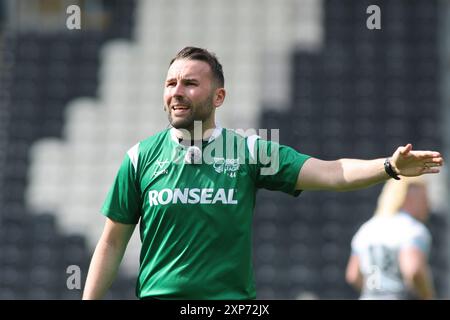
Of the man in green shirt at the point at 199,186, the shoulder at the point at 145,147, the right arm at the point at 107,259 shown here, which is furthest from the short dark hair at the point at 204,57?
the right arm at the point at 107,259

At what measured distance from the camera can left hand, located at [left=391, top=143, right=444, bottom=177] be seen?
285 cm

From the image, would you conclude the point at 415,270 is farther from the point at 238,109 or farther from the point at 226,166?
the point at 238,109

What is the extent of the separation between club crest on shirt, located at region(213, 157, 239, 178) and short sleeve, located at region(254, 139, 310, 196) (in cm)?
9

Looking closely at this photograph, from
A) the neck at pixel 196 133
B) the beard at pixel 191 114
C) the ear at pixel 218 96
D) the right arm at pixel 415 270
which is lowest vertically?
the right arm at pixel 415 270

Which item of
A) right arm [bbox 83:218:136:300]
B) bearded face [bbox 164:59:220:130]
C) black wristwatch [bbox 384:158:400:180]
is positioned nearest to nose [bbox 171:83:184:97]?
bearded face [bbox 164:59:220:130]

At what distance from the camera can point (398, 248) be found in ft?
18.9

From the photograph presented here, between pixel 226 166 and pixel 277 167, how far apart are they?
0.18 m

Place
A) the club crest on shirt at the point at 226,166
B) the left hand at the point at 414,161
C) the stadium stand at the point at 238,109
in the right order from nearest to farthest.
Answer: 1. the left hand at the point at 414,161
2. the club crest on shirt at the point at 226,166
3. the stadium stand at the point at 238,109

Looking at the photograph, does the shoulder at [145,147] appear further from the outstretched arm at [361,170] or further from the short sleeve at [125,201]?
the outstretched arm at [361,170]

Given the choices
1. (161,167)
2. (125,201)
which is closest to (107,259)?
(125,201)

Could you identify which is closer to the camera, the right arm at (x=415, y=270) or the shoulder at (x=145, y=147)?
the shoulder at (x=145, y=147)

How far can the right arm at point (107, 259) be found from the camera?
3.09 metres

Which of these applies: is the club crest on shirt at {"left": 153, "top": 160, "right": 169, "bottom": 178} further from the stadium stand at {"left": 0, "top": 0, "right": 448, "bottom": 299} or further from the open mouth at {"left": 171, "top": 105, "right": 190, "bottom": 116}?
the stadium stand at {"left": 0, "top": 0, "right": 448, "bottom": 299}

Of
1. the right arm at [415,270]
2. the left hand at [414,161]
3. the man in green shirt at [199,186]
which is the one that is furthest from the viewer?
the right arm at [415,270]
